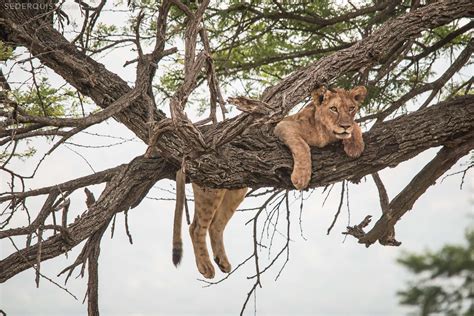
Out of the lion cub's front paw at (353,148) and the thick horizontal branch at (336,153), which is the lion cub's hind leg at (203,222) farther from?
the lion cub's front paw at (353,148)

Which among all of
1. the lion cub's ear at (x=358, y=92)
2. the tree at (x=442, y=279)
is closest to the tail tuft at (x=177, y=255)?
the lion cub's ear at (x=358, y=92)

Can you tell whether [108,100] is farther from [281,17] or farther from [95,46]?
[281,17]

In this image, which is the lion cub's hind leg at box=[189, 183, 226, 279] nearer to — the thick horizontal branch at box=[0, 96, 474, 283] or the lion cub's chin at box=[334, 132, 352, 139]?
the thick horizontal branch at box=[0, 96, 474, 283]

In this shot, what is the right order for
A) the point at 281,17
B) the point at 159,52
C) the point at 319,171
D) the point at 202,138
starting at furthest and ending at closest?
the point at 281,17, the point at 159,52, the point at 319,171, the point at 202,138

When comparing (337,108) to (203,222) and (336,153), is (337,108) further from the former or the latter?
(203,222)

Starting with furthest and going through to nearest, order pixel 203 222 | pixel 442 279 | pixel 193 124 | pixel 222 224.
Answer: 1. pixel 222 224
2. pixel 203 222
3. pixel 193 124
4. pixel 442 279

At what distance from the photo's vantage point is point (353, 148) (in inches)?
210

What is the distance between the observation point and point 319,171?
527 cm

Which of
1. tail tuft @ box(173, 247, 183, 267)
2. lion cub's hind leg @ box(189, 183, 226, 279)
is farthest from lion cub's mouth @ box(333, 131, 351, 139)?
tail tuft @ box(173, 247, 183, 267)

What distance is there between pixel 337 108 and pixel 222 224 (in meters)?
1.71

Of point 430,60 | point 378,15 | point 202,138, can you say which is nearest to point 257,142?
point 202,138

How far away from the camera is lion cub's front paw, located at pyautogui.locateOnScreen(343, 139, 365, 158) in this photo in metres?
5.32

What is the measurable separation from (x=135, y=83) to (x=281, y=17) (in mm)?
2426

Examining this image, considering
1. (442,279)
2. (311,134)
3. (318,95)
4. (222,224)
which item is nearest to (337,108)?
(318,95)
